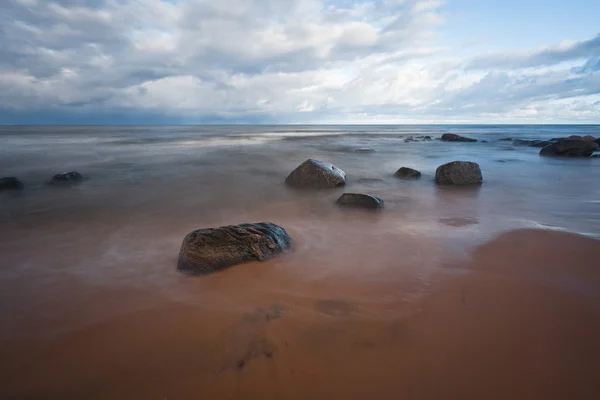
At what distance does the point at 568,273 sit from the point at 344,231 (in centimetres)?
267

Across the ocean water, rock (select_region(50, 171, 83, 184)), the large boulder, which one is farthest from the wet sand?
rock (select_region(50, 171, 83, 184))

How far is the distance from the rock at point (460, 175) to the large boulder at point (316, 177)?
298cm

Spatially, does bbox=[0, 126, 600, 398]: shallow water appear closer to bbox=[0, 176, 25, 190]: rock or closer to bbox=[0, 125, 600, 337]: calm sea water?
bbox=[0, 125, 600, 337]: calm sea water

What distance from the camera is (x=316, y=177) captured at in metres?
8.23

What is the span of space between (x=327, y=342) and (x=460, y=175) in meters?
7.91

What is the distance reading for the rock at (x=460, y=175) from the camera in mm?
8547

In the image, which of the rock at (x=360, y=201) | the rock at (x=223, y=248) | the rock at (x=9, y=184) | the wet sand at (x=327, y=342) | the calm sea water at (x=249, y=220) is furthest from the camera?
the rock at (x=9, y=184)

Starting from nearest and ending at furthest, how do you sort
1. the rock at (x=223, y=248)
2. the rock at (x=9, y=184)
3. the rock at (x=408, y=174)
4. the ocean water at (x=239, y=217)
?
the rock at (x=223, y=248) → the ocean water at (x=239, y=217) → the rock at (x=9, y=184) → the rock at (x=408, y=174)

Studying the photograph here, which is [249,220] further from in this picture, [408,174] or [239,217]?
[408,174]

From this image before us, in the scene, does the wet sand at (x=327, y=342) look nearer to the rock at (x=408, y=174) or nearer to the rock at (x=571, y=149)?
the rock at (x=408, y=174)

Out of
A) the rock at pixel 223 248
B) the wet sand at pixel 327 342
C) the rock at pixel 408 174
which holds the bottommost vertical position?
the wet sand at pixel 327 342

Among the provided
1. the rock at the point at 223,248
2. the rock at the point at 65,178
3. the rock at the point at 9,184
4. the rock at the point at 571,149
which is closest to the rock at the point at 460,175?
the rock at the point at 223,248

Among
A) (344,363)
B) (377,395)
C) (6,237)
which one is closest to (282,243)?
(344,363)

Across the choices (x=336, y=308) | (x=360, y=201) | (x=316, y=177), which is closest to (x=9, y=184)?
(x=316, y=177)
